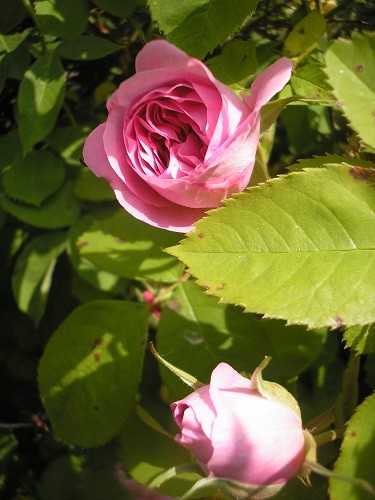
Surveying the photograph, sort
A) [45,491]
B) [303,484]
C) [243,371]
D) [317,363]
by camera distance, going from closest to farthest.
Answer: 1. [303,484]
2. [243,371]
3. [45,491]
4. [317,363]

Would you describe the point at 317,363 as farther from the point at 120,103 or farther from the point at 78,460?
the point at 120,103

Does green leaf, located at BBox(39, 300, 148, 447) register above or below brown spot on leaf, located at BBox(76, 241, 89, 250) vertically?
below

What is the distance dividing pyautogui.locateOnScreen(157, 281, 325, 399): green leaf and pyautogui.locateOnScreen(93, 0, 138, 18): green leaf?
1.38 ft

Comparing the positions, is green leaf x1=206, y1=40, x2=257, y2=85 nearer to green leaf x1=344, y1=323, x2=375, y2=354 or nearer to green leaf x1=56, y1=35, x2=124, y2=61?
green leaf x1=56, y1=35, x2=124, y2=61

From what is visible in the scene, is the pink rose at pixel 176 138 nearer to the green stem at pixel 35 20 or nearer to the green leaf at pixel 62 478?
the green stem at pixel 35 20

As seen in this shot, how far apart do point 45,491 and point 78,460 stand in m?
0.11

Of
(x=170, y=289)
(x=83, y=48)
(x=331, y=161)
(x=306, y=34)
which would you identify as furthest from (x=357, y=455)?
(x=83, y=48)

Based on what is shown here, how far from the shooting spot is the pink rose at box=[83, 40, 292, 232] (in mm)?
596

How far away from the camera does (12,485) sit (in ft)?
3.29

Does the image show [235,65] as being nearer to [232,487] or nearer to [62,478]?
[232,487]

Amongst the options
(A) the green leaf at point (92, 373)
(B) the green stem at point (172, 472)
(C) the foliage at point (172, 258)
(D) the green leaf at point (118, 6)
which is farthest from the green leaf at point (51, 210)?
(B) the green stem at point (172, 472)

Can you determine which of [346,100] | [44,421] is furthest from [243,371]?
[44,421]

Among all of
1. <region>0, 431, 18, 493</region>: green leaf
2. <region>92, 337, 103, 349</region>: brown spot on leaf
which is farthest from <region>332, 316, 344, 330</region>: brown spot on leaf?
<region>0, 431, 18, 493</region>: green leaf

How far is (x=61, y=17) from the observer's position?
0.86 m
